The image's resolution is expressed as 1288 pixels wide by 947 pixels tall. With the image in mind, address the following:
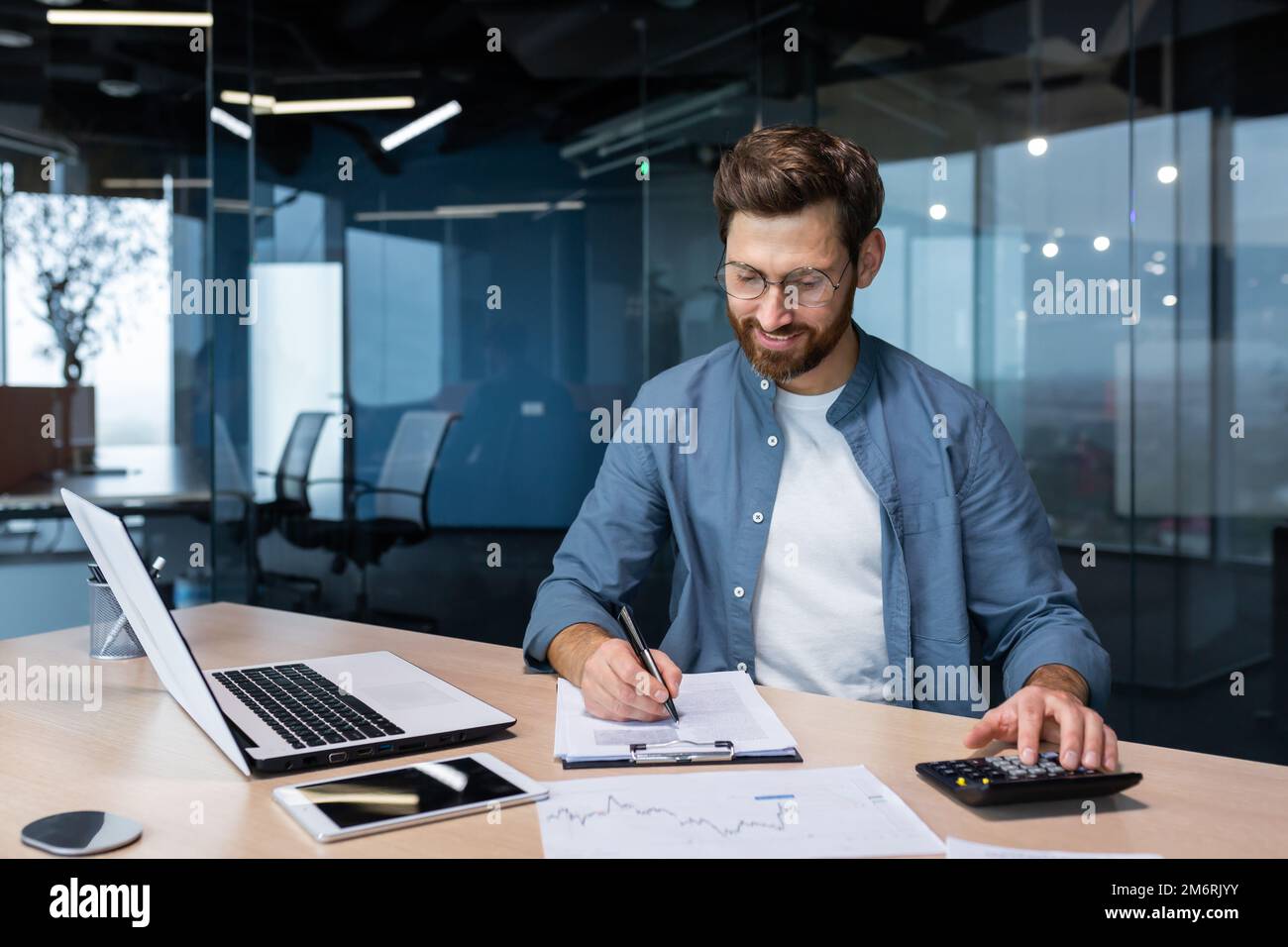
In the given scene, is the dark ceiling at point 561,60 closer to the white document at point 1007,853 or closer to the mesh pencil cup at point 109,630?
the mesh pencil cup at point 109,630

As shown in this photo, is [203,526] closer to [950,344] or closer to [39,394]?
[39,394]

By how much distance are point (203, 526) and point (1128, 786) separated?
402cm

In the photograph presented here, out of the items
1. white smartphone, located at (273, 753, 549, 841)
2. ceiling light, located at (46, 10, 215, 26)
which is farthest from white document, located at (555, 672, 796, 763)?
ceiling light, located at (46, 10, 215, 26)

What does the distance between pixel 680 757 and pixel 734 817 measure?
0.57ft

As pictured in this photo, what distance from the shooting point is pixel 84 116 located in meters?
4.17

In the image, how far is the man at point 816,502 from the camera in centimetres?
172

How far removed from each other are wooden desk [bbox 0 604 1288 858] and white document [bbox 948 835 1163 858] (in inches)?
0.8

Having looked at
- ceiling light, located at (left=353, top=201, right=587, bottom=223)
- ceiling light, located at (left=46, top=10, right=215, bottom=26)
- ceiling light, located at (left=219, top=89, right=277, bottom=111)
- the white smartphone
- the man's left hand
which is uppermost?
ceiling light, located at (left=46, top=10, right=215, bottom=26)

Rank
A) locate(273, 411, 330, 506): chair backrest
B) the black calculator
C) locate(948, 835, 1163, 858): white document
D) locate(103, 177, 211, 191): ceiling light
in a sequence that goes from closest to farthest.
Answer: locate(948, 835, 1163, 858): white document
the black calculator
locate(103, 177, 211, 191): ceiling light
locate(273, 411, 330, 506): chair backrest

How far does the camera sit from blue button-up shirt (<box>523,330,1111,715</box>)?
1700mm

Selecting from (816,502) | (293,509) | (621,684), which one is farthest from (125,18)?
(621,684)

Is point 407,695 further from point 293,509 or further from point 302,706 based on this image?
point 293,509

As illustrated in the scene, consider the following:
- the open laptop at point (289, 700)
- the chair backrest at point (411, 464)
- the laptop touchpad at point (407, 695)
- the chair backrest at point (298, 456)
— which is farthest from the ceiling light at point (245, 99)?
the laptop touchpad at point (407, 695)

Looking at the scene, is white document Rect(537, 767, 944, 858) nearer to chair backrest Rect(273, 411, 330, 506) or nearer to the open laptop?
the open laptop
